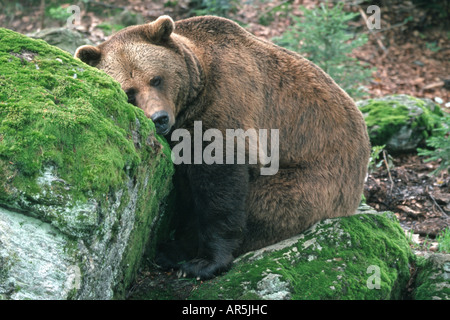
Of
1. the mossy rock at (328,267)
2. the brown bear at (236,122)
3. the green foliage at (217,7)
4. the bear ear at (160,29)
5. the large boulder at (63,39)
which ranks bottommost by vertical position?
the mossy rock at (328,267)

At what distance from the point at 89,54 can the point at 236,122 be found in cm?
157

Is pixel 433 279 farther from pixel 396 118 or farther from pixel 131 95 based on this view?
pixel 396 118

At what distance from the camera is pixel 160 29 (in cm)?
482

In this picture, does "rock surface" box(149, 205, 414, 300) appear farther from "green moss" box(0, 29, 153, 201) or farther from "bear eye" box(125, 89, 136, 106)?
"bear eye" box(125, 89, 136, 106)

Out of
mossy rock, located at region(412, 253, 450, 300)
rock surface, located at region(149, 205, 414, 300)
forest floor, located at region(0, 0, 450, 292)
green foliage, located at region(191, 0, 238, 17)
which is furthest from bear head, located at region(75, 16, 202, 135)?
green foliage, located at region(191, 0, 238, 17)

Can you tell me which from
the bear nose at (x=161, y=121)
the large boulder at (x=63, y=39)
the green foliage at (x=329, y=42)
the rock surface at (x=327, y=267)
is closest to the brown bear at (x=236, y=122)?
the bear nose at (x=161, y=121)

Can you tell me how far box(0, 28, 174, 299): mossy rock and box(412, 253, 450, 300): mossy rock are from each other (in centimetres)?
267

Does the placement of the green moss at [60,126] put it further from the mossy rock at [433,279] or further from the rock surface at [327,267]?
the mossy rock at [433,279]

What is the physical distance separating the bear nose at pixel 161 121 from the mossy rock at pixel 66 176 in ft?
0.62

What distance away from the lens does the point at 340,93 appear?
5590 mm

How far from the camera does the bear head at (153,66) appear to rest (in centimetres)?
462

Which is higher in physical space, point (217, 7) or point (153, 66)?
point (217, 7)

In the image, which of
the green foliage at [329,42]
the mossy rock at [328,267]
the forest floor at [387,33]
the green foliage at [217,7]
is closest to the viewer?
the mossy rock at [328,267]

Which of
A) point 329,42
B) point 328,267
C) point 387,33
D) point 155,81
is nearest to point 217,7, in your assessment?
point 329,42
